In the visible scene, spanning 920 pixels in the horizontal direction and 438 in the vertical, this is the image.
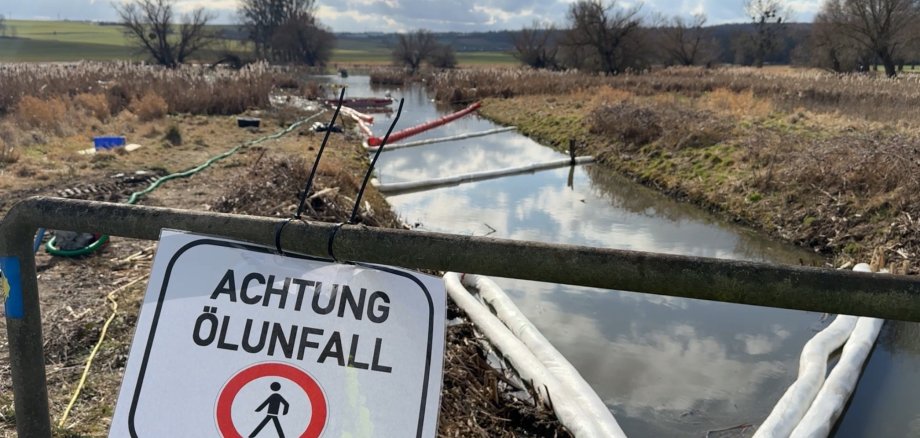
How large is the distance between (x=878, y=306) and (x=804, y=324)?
590 cm

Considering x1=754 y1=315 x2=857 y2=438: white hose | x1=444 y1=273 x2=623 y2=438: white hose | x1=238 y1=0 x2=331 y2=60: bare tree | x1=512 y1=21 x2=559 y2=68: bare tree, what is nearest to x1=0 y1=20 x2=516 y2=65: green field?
x1=238 y1=0 x2=331 y2=60: bare tree

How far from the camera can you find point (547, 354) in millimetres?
4883

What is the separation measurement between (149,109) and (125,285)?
11987mm

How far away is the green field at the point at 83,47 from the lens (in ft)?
227

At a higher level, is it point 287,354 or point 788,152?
point 287,354

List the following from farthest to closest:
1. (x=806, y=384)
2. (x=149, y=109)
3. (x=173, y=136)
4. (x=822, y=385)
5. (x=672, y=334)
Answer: (x=149, y=109), (x=173, y=136), (x=672, y=334), (x=822, y=385), (x=806, y=384)

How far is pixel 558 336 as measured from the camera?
5.97 m

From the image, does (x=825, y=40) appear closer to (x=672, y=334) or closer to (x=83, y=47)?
(x=672, y=334)

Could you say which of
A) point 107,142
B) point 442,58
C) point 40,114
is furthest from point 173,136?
point 442,58

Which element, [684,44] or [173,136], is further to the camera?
[684,44]

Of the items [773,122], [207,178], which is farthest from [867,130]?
[207,178]

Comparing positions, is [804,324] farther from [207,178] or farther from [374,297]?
[207,178]

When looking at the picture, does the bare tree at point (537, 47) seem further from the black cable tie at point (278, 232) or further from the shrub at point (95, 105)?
the black cable tie at point (278, 232)

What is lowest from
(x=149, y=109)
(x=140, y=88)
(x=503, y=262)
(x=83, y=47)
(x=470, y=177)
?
(x=470, y=177)
